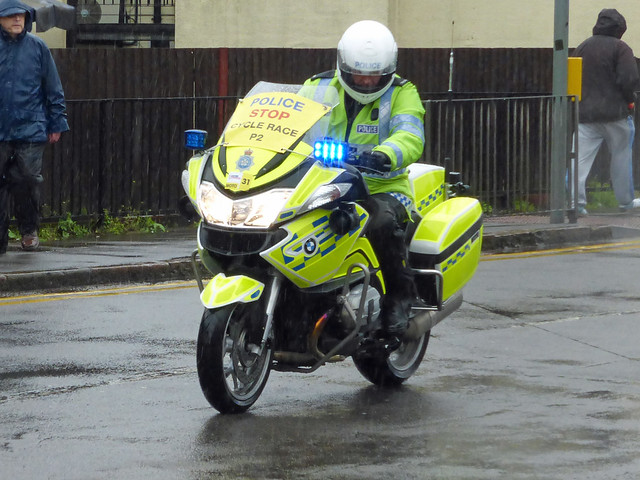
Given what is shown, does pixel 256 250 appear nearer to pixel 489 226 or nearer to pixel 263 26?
pixel 489 226

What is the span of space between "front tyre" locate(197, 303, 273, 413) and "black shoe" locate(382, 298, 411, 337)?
0.77 metres

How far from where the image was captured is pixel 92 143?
1563 centimetres

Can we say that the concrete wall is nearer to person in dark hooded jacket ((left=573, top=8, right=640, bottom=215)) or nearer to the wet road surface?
person in dark hooded jacket ((left=573, top=8, right=640, bottom=215))

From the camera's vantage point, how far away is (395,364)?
26.2ft

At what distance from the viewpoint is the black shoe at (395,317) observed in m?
7.55

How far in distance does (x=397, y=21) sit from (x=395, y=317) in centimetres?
1830

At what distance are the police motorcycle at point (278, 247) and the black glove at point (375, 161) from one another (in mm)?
85

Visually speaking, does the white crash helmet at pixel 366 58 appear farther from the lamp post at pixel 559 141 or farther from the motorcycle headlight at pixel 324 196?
the lamp post at pixel 559 141

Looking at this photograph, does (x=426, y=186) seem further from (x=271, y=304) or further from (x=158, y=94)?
(x=158, y=94)

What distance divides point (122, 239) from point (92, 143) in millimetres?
1515

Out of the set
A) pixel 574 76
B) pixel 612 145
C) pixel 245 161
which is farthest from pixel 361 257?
pixel 612 145

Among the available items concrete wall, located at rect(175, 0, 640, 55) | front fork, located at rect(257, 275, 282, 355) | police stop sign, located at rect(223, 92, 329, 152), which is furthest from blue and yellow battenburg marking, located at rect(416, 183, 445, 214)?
concrete wall, located at rect(175, 0, 640, 55)

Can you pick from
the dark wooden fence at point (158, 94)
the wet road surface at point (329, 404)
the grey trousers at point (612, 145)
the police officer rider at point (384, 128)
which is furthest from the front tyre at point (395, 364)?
the grey trousers at point (612, 145)

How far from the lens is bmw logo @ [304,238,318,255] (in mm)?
6812
